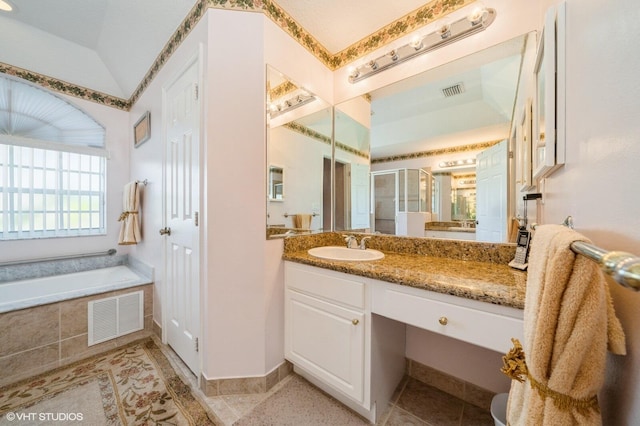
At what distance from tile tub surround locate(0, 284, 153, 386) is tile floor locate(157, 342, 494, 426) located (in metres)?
1.05

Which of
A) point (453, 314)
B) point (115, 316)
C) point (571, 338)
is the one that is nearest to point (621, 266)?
point (571, 338)

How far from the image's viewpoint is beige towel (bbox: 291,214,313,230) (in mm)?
1719

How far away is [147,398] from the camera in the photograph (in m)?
1.38

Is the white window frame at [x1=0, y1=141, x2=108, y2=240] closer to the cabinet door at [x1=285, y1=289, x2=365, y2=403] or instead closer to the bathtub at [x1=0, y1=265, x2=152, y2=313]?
the bathtub at [x1=0, y1=265, x2=152, y2=313]

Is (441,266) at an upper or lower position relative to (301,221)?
lower

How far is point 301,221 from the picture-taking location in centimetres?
178

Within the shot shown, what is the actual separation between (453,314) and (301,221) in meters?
1.15

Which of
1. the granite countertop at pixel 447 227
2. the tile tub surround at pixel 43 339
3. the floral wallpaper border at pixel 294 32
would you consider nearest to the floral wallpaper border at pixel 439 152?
the granite countertop at pixel 447 227

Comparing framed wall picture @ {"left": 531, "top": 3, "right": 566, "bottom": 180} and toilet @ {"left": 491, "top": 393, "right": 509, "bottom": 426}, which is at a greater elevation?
framed wall picture @ {"left": 531, "top": 3, "right": 566, "bottom": 180}

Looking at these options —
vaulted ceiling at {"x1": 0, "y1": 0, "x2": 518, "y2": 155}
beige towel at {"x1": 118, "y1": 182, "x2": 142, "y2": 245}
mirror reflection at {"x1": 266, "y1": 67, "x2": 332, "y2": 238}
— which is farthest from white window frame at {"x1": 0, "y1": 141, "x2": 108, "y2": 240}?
mirror reflection at {"x1": 266, "y1": 67, "x2": 332, "y2": 238}

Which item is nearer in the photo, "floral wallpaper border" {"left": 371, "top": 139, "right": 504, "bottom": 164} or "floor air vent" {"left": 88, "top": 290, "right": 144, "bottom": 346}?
"floral wallpaper border" {"left": 371, "top": 139, "right": 504, "bottom": 164}

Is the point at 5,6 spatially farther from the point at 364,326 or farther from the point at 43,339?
the point at 364,326

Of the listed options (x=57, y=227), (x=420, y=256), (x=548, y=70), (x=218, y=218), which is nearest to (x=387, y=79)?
(x=548, y=70)

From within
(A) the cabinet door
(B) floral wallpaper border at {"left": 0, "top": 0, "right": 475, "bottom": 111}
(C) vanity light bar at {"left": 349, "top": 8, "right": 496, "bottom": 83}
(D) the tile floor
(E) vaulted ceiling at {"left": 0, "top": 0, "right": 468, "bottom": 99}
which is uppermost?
(E) vaulted ceiling at {"left": 0, "top": 0, "right": 468, "bottom": 99}
